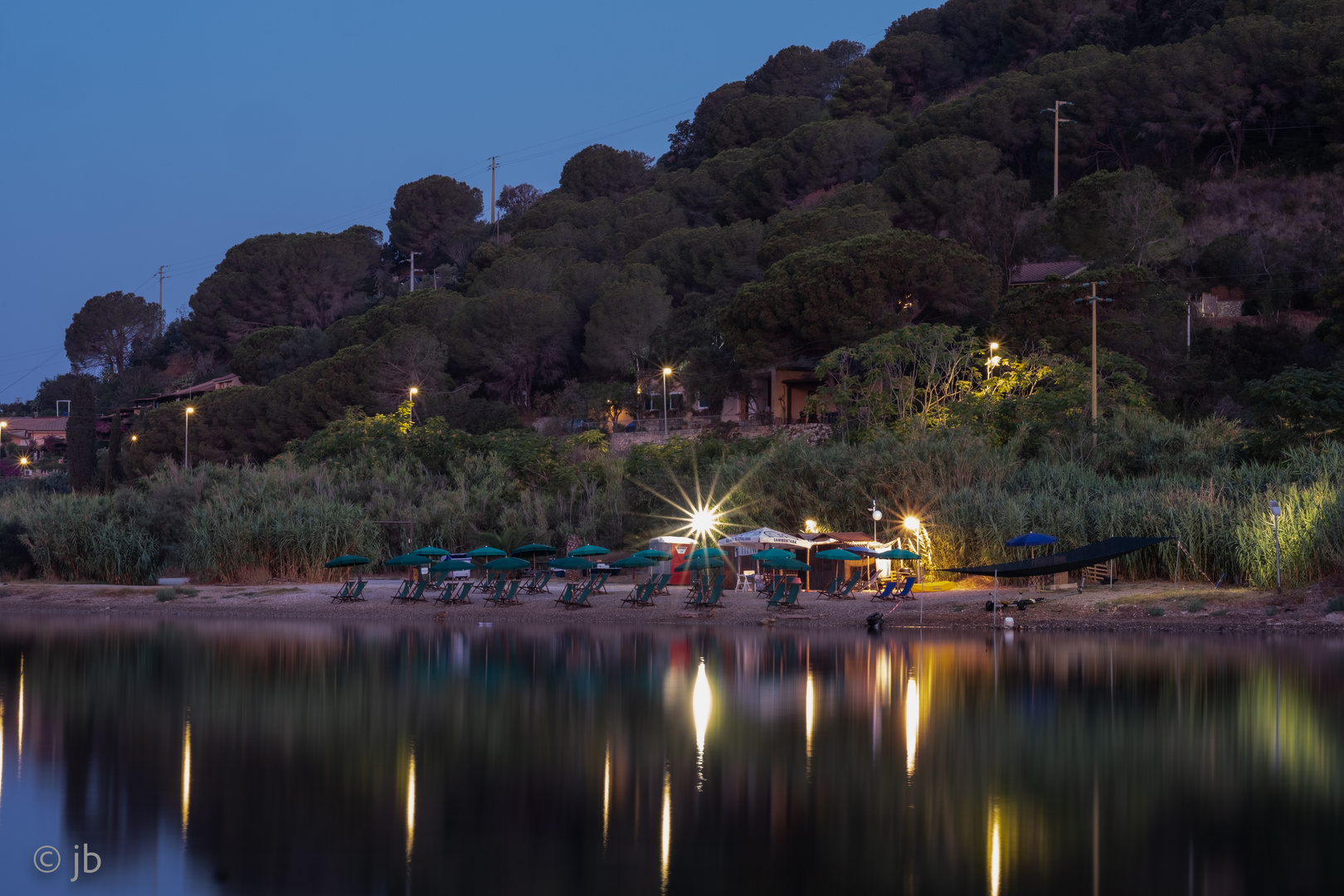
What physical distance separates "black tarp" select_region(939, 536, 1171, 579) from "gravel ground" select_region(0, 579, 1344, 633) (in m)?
0.92

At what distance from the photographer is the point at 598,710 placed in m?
15.0

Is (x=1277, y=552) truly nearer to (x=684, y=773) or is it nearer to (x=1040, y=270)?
(x=684, y=773)

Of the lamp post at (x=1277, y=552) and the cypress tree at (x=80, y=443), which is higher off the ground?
the cypress tree at (x=80, y=443)

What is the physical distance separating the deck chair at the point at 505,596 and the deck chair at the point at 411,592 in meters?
1.71

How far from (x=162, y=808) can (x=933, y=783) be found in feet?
21.7

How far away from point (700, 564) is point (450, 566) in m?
6.59

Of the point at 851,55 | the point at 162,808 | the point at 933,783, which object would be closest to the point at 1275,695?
the point at 933,783

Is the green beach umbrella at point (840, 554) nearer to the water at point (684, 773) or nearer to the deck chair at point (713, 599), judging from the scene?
the deck chair at point (713, 599)

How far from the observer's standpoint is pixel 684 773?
11.5 m

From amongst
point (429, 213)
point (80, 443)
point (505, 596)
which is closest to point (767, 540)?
point (505, 596)

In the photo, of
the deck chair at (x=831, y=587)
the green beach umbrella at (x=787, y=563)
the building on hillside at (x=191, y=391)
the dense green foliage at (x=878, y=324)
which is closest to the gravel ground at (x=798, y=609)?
the deck chair at (x=831, y=587)

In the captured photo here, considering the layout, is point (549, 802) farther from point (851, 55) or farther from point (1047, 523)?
point (851, 55)

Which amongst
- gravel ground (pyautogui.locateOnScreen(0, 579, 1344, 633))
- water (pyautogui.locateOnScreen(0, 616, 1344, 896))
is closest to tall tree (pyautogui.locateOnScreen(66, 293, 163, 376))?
gravel ground (pyautogui.locateOnScreen(0, 579, 1344, 633))

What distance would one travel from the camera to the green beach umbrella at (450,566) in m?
31.7
